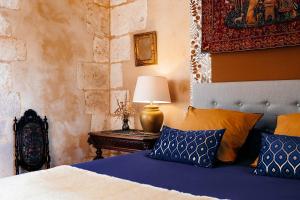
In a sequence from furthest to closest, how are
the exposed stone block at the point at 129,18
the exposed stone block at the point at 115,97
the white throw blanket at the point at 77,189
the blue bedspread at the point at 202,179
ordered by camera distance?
1. the exposed stone block at the point at 115,97
2. the exposed stone block at the point at 129,18
3. the blue bedspread at the point at 202,179
4. the white throw blanket at the point at 77,189

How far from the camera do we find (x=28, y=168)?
11.5ft

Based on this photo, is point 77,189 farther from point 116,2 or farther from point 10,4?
point 116,2

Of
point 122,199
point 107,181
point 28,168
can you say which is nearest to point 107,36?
point 28,168

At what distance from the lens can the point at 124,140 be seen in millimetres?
3445

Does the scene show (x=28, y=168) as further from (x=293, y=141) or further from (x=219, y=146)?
(x=293, y=141)

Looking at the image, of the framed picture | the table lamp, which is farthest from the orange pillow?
the framed picture

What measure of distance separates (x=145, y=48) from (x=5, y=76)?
5.04 ft

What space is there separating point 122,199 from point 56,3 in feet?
9.65

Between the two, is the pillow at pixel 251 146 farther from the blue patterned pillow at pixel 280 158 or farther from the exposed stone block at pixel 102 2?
the exposed stone block at pixel 102 2

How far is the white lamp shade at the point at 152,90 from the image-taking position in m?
3.39

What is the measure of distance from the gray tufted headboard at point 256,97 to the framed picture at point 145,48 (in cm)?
83

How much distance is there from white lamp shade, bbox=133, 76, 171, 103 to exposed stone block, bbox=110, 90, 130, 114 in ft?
2.29

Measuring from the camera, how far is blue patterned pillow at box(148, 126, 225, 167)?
2258 millimetres

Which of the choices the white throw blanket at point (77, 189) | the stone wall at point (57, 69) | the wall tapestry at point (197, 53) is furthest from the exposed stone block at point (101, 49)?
the white throw blanket at point (77, 189)
